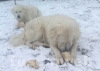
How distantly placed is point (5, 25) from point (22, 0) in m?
3.26

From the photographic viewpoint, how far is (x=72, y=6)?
275 inches

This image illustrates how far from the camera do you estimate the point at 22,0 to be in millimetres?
8547

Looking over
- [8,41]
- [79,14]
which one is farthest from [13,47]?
[79,14]

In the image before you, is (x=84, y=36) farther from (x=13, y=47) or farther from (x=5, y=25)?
(x=5, y=25)

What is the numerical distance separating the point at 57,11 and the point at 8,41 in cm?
270

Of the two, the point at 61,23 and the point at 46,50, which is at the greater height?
the point at 61,23

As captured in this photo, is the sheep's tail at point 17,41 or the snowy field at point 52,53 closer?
the snowy field at point 52,53

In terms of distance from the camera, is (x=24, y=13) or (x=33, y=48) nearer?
(x=33, y=48)

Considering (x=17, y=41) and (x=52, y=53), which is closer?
(x=52, y=53)

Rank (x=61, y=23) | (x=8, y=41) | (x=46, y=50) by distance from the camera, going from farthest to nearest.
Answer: (x=8, y=41) → (x=46, y=50) → (x=61, y=23)

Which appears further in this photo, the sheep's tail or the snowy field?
the sheep's tail

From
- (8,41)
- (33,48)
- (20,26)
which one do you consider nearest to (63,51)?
(33,48)

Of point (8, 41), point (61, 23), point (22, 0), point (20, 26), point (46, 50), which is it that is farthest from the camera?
point (22, 0)

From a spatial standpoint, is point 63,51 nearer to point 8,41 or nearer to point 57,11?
point 8,41
